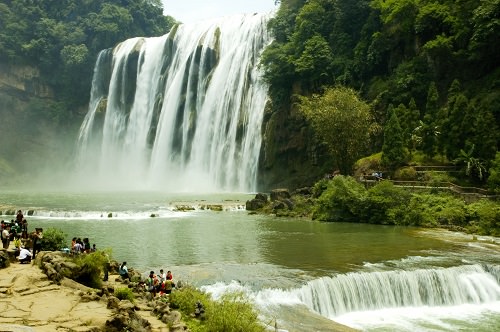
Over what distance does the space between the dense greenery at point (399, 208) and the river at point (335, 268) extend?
1.63 m

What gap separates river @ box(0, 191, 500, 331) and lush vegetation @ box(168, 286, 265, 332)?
2.30 meters

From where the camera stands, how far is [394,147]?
36.6 metres

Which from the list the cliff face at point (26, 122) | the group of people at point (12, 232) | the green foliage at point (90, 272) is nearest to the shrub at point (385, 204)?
the group of people at point (12, 232)

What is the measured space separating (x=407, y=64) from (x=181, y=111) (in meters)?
32.8

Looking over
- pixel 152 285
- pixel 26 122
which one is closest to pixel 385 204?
pixel 152 285

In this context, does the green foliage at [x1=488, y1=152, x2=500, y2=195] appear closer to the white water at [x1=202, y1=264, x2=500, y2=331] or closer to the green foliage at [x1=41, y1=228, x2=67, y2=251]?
the white water at [x1=202, y1=264, x2=500, y2=331]

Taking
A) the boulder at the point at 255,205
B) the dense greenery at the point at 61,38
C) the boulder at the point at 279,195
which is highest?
the dense greenery at the point at 61,38

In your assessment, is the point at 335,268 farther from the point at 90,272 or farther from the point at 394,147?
the point at 394,147

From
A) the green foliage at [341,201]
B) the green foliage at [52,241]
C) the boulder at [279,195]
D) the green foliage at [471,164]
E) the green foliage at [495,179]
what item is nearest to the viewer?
the green foliage at [52,241]

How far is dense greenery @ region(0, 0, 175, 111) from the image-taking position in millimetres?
85688

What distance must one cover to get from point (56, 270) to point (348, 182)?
23986 mm

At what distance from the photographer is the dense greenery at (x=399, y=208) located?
27.6 m

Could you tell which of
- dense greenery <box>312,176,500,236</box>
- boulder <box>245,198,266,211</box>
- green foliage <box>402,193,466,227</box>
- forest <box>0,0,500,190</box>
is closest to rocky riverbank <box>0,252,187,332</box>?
dense greenery <box>312,176,500,236</box>

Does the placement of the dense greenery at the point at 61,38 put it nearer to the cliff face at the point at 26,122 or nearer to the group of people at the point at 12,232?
the cliff face at the point at 26,122
